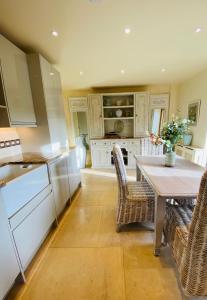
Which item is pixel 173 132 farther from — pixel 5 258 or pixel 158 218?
pixel 5 258

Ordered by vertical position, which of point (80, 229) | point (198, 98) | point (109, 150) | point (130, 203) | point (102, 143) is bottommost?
point (80, 229)

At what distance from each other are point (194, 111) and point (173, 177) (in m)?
2.65

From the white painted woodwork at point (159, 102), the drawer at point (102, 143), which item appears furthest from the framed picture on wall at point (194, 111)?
the drawer at point (102, 143)

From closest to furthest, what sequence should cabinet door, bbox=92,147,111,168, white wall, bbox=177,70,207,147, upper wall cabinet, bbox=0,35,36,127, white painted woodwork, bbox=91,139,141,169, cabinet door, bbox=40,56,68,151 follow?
upper wall cabinet, bbox=0,35,36,127 < cabinet door, bbox=40,56,68,151 < white wall, bbox=177,70,207,147 < white painted woodwork, bbox=91,139,141,169 < cabinet door, bbox=92,147,111,168

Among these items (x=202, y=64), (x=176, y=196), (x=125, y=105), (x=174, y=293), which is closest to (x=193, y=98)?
(x=202, y=64)

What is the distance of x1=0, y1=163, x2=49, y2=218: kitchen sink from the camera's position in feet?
3.90

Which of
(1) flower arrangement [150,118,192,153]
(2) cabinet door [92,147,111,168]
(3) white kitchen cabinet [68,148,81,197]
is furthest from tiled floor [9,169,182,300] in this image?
(2) cabinet door [92,147,111,168]

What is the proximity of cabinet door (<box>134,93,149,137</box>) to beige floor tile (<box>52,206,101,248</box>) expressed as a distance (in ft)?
8.99

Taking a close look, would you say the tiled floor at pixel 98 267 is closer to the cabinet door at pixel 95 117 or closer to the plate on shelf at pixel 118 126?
the cabinet door at pixel 95 117

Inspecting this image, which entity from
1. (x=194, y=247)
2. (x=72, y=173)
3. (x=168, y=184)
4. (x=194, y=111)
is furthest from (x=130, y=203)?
(x=194, y=111)

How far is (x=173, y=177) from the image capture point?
5.17 ft

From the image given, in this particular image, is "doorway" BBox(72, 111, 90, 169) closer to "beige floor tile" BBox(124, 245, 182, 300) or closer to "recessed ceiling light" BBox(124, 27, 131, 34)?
"recessed ceiling light" BBox(124, 27, 131, 34)

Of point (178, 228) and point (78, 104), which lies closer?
point (178, 228)

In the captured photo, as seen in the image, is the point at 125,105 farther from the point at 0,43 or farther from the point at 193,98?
the point at 0,43
